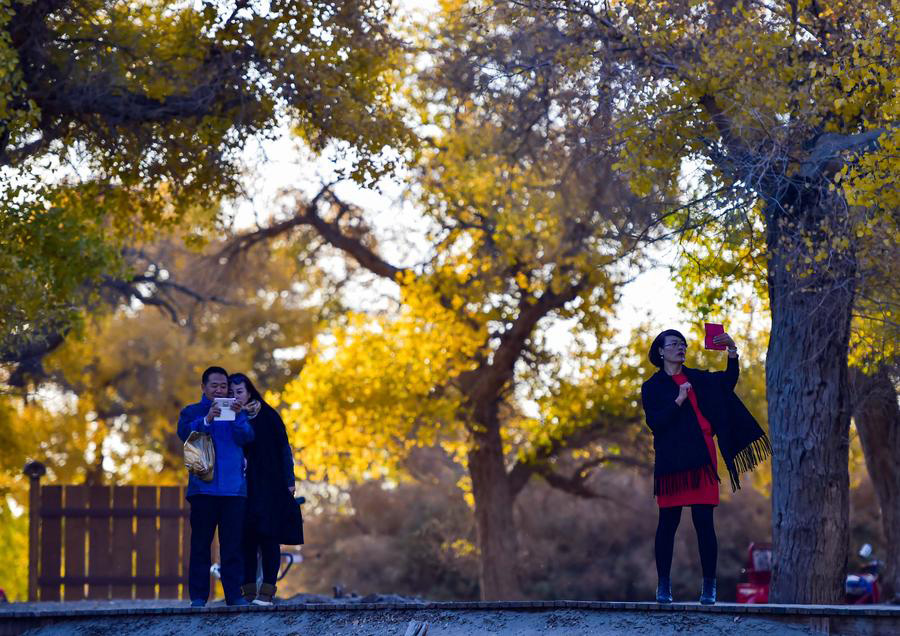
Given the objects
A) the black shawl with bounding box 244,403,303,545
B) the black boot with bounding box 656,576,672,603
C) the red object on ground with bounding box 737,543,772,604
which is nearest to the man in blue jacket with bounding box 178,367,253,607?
the black shawl with bounding box 244,403,303,545

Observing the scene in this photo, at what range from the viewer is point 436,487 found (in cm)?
3944

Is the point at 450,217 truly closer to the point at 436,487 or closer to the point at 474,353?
the point at 474,353

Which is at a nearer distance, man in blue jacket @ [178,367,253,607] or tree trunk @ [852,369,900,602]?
man in blue jacket @ [178,367,253,607]

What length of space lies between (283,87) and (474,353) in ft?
32.6

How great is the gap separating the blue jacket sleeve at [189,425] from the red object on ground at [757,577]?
9.75 metres

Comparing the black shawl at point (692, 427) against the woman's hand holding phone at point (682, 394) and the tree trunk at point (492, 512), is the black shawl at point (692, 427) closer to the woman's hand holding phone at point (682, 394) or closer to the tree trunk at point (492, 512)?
the woman's hand holding phone at point (682, 394)

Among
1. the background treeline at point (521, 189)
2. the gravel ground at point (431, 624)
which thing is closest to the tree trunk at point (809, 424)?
the background treeline at point (521, 189)

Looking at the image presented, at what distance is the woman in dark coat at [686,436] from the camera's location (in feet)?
30.1

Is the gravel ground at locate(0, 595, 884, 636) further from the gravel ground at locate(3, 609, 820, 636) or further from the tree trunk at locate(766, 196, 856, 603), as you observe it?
the tree trunk at locate(766, 196, 856, 603)

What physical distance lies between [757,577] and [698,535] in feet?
31.4

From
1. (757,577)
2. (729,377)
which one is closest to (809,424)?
(729,377)

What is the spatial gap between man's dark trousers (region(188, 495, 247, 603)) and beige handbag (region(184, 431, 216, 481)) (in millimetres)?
242

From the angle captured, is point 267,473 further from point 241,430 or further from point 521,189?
point 521,189

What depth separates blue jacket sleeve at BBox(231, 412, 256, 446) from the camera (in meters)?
10.2
